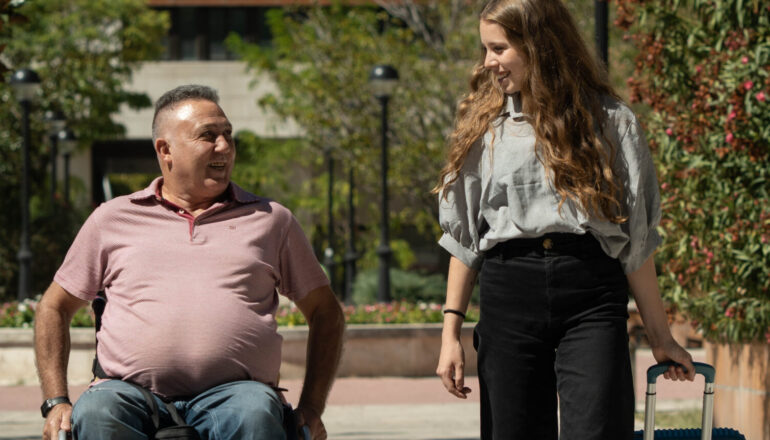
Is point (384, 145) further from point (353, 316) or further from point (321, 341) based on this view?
point (321, 341)

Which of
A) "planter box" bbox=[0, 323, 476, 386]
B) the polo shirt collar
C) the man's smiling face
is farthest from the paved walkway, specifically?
the man's smiling face

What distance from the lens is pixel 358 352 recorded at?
44.2 feet

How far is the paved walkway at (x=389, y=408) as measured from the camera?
9422 millimetres

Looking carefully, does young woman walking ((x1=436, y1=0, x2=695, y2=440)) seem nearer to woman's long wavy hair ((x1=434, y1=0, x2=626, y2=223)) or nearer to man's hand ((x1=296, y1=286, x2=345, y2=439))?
woman's long wavy hair ((x1=434, y1=0, x2=626, y2=223))

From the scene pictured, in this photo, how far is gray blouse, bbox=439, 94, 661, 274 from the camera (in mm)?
3525

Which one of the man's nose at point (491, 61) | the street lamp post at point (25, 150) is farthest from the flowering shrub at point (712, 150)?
the street lamp post at point (25, 150)

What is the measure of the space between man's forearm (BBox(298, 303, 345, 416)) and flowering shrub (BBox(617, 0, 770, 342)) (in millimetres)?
3491

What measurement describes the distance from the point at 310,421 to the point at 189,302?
540 mm

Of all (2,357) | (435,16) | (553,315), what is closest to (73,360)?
(2,357)

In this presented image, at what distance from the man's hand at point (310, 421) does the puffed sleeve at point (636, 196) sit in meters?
1.12

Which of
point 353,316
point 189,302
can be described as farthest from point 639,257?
point 353,316

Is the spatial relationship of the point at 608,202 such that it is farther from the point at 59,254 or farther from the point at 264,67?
the point at 264,67

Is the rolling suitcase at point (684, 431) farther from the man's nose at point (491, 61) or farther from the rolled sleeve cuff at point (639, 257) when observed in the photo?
the man's nose at point (491, 61)

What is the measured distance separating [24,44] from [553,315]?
102ft
